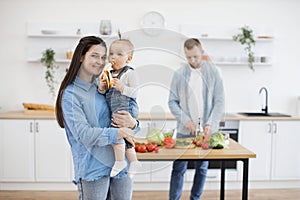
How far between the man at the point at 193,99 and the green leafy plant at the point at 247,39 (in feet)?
5.65

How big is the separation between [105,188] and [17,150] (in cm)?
245

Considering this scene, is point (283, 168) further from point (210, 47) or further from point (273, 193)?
point (210, 47)

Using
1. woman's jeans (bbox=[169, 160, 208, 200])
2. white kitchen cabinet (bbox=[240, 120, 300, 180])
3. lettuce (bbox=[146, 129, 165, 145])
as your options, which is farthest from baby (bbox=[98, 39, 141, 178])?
white kitchen cabinet (bbox=[240, 120, 300, 180])

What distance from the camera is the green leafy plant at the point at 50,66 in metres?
4.09

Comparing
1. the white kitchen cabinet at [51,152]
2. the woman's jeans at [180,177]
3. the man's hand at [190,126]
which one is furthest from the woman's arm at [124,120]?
the white kitchen cabinet at [51,152]

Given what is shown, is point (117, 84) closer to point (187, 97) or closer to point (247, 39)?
point (187, 97)

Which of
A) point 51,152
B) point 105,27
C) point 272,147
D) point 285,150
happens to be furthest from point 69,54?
point 285,150

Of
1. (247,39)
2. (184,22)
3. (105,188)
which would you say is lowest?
(105,188)

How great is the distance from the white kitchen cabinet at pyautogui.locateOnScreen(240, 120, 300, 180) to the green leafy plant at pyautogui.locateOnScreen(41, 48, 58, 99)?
2.15 metres

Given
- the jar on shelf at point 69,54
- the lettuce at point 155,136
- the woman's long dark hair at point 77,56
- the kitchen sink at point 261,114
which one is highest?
the jar on shelf at point 69,54

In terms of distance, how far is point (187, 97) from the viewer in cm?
153

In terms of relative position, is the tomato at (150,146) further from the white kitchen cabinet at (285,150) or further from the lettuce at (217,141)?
the white kitchen cabinet at (285,150)

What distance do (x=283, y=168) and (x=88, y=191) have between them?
294 centimetres

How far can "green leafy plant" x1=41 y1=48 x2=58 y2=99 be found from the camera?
13.4 ft
